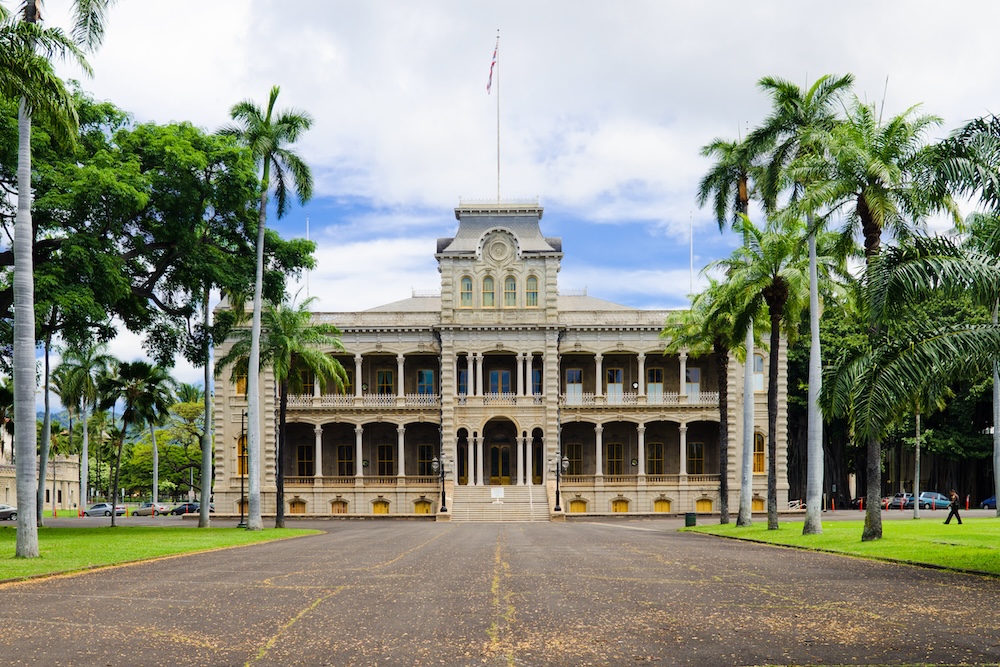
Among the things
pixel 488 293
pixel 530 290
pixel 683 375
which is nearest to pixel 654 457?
pixel 683 375

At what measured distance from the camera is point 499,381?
209ft

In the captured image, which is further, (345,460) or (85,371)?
(345,460)

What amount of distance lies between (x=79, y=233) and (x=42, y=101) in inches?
534

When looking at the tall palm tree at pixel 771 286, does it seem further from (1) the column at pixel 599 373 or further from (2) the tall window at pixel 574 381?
(2) the tall window at pixel 574 381

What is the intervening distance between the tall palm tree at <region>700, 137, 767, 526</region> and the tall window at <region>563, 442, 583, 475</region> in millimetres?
23235

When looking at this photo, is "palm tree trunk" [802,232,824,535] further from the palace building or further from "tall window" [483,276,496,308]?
"tall window" [483,276,496,308]

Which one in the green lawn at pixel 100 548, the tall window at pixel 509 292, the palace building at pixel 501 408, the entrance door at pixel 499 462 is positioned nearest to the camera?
the green lawn at pixel 100 548

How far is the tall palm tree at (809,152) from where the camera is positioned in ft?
105

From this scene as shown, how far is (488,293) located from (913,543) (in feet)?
124

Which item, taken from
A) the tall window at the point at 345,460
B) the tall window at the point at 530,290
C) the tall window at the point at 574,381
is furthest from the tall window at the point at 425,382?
the tall window at the point at 574,381

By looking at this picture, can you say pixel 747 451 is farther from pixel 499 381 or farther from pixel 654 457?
pixel 499 381

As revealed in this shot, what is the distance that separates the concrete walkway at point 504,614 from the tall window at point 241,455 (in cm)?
3667

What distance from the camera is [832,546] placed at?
27078mm

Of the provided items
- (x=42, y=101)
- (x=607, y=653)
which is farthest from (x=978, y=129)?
(x=42, y=101)
